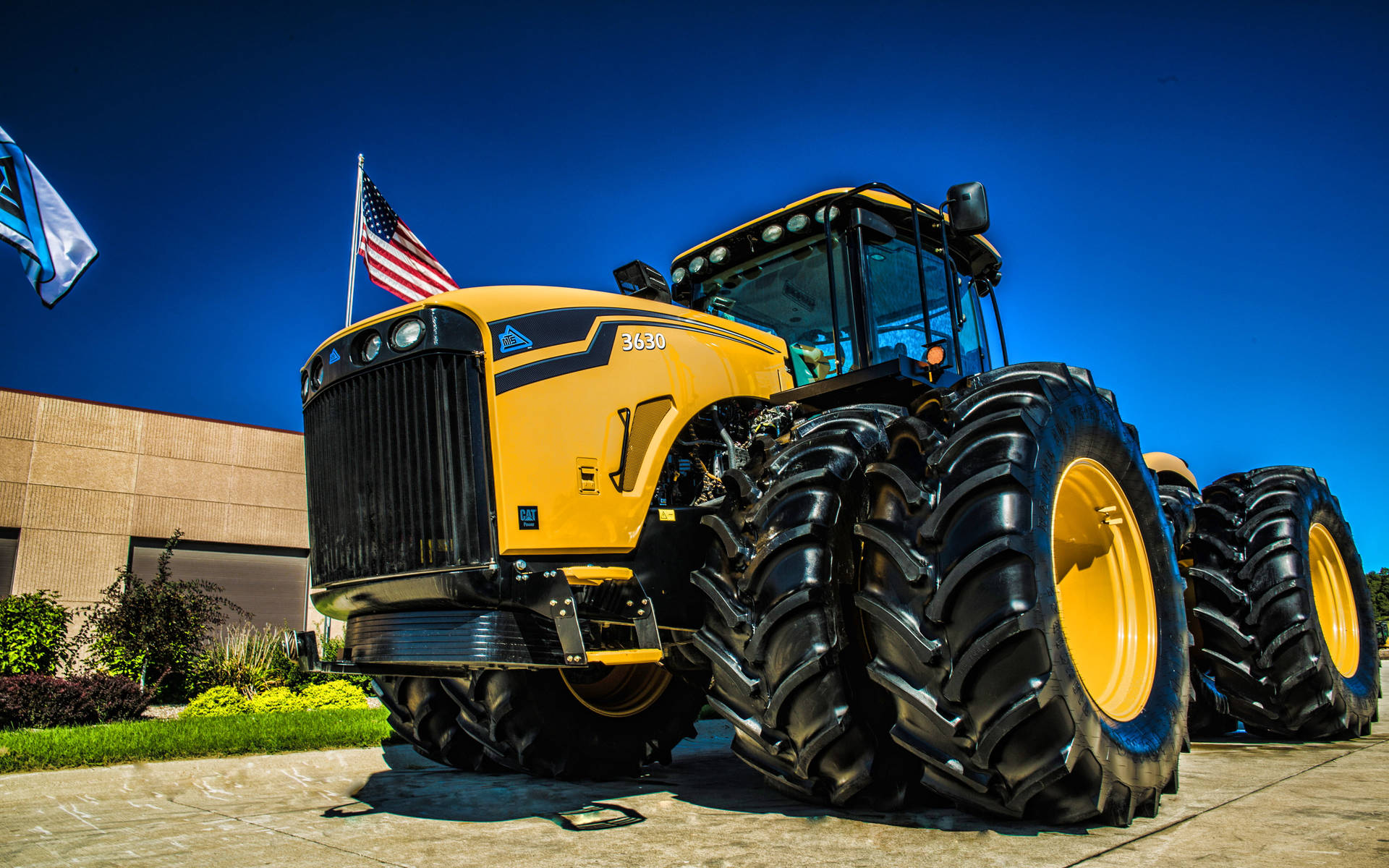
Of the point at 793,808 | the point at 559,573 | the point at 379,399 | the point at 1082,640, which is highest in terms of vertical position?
the point at 379,399

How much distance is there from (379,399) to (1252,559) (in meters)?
4.77

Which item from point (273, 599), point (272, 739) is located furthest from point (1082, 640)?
point (273, 599)

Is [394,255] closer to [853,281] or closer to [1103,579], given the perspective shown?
[853,281]

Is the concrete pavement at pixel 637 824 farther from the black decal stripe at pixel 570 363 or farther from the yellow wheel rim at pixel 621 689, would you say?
the black decal stripe at pixel 570 363

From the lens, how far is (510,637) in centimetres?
336

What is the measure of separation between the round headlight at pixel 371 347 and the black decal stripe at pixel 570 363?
61 centimetres

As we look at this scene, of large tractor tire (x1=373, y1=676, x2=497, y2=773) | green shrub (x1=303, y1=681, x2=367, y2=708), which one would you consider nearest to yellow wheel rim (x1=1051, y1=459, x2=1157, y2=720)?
large tractor tire (x1=373, y1=676, x2=497, y2=773)

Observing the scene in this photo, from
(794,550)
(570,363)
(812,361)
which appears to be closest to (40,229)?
(570,363)

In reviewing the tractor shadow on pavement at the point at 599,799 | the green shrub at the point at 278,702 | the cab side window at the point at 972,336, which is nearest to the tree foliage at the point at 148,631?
the green shrub at the point at 278,702

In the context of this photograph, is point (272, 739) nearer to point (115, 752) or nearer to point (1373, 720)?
point (115, 752)

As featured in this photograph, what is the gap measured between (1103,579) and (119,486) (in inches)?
684

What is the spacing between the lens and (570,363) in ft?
12.4

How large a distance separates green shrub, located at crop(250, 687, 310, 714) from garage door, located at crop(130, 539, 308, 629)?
24.7ft

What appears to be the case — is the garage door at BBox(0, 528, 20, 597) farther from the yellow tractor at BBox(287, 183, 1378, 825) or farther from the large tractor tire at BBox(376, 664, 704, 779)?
the yellow tractor at BBox(287, 183, 1378, 825)
